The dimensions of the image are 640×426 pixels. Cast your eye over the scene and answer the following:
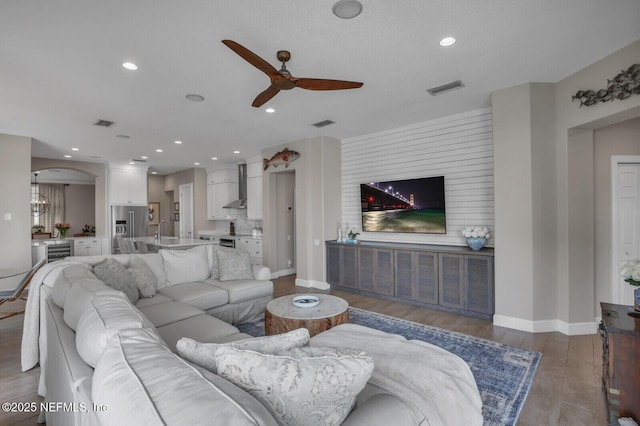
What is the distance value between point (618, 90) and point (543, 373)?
268 centimetres

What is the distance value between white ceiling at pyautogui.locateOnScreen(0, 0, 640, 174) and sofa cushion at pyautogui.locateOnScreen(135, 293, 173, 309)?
2.31 metres

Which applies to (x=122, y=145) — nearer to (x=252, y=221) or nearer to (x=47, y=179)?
(x=252, y=221)

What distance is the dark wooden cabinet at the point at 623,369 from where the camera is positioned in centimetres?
189

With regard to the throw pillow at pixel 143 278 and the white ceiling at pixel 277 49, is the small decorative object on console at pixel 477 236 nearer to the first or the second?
the white ceiling at pixel 277 49

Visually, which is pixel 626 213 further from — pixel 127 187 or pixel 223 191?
pixel 127 187

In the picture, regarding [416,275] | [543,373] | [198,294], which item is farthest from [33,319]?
[543,373]

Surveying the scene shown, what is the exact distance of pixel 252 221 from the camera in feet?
25.8

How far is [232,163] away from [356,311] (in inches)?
223

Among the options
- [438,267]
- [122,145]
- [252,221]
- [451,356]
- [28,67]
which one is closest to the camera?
[451,356]

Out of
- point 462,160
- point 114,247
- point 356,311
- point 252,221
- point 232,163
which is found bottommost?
point 356,311

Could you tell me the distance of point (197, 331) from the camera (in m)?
2.24

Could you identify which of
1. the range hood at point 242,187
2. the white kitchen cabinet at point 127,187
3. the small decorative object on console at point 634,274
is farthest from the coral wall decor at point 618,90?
the white kitchen cabinet at point 127,187

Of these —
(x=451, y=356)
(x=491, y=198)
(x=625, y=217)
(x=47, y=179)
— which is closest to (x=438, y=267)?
(x=491, y=198)

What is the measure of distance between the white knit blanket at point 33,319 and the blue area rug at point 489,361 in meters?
1.85
